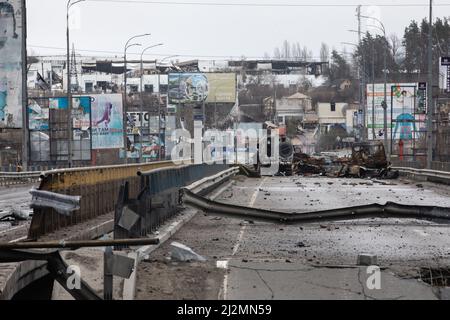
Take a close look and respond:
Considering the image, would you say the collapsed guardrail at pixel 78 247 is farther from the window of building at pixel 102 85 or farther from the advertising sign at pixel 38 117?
the window of building at pixel 102 85

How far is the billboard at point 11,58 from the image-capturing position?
167 feet

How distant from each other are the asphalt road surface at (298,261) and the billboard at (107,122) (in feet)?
228

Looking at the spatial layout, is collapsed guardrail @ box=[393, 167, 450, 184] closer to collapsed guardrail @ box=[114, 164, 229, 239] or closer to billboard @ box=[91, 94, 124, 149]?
collapsed guardrail @ box=[114, 164, 229, 239]

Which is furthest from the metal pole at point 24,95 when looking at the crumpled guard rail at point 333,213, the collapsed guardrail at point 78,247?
the collapsed guardrail at point 78,247

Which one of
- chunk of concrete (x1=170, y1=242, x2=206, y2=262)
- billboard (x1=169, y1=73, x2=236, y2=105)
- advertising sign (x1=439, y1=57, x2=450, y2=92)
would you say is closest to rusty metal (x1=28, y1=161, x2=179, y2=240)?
chunk of concrete (x1=170, y1=242, x2=206, y2=262)

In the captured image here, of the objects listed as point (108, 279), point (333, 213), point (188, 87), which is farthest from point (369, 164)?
point (188, 87)

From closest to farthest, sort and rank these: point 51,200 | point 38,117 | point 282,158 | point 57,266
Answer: point 57,266
point 51,200
point 282,158
point 38,117

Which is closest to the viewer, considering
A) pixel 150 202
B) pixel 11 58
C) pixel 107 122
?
pixel 150 202

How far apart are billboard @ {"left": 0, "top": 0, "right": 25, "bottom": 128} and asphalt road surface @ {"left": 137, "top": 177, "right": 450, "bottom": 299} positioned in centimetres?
3459

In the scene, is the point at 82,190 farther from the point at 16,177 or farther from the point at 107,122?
the point at 107,122

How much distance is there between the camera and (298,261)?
472 inches

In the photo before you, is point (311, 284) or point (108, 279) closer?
point (108, 279)

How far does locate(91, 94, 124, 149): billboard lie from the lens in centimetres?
8825

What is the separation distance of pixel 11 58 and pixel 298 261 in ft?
140
